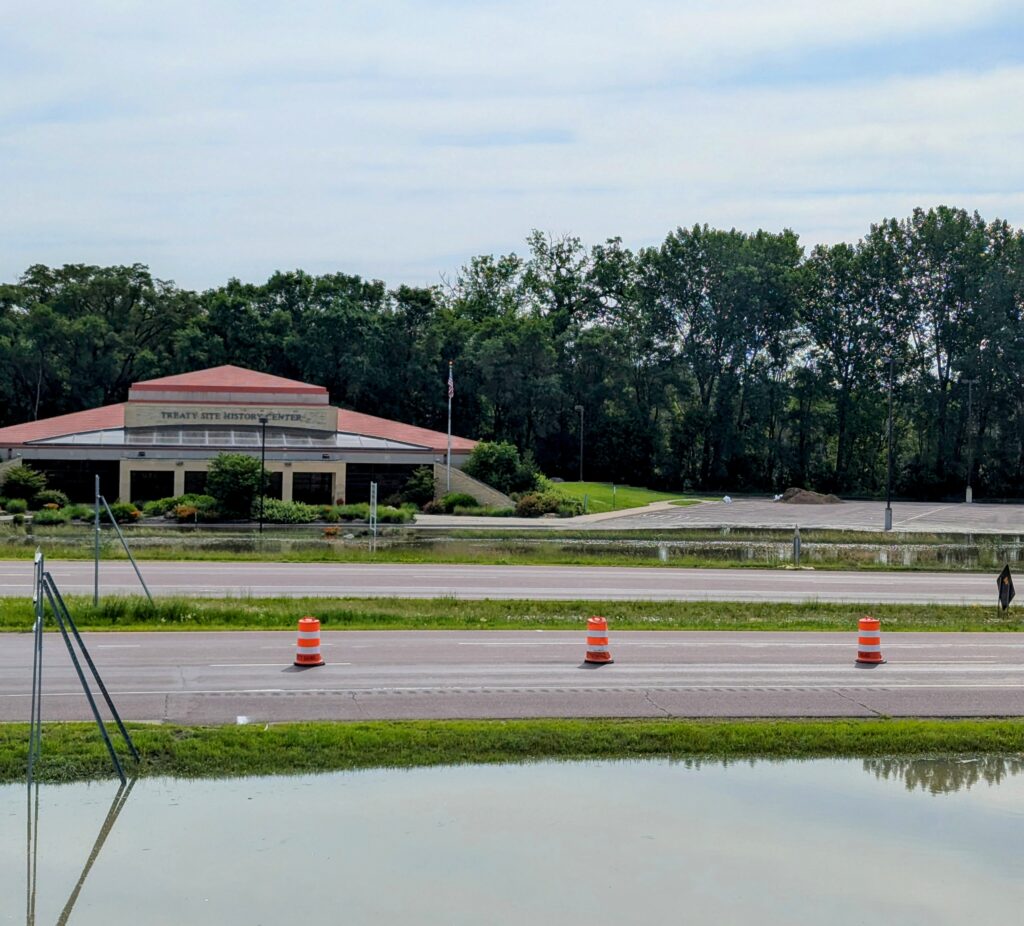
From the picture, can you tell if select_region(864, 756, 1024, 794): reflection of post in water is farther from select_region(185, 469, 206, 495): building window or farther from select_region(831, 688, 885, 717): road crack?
select_region(185, 469, 206, 495): building window

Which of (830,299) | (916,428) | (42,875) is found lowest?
(42,875)

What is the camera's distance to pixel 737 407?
104938 millimetres

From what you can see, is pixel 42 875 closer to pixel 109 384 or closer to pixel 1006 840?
pixel 1006 840

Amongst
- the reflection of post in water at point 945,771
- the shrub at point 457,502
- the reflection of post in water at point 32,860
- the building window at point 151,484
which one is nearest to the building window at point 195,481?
the building window at point 151,484

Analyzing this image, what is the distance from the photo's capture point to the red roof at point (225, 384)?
245 feet

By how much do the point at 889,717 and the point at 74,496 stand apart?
57230 mm

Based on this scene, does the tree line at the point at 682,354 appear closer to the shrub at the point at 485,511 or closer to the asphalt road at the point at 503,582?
the shrub at the point at 485,511

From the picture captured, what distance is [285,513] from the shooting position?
60719 millimetres

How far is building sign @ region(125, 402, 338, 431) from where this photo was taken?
71375 millimetres

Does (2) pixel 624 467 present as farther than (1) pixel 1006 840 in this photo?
Yes

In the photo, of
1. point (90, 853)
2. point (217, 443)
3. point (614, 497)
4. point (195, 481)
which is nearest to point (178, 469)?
point (195, 481)

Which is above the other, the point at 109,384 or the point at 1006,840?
the point at 109,384

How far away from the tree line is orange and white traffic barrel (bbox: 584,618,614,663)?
7809 centimetres

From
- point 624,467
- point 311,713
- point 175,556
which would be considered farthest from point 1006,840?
point 624,467
